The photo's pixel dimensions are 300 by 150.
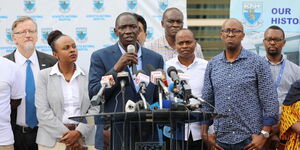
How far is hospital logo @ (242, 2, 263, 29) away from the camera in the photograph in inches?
278

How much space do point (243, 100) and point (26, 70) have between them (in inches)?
97.7

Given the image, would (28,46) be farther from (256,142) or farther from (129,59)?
(256,142)

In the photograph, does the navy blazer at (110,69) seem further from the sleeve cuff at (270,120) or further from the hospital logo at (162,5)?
the hospital logo at (162,5)

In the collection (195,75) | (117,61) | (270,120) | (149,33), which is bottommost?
(270,120)

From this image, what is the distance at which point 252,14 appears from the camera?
704 cm

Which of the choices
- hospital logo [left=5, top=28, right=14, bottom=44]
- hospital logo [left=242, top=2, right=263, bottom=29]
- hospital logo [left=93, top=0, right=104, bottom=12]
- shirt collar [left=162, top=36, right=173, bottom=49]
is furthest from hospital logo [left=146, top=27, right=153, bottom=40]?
hospital logo [left=5, top=28, right=14, bottom=44]

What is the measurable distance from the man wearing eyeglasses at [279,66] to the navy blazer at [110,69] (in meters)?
1.78

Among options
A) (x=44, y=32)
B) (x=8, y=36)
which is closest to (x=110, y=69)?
(x=44, y=32)

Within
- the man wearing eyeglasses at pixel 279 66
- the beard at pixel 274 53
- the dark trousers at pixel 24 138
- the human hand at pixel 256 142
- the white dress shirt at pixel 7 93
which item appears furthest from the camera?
the beard at pixel 274 53

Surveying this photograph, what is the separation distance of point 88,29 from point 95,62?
2.66 metres

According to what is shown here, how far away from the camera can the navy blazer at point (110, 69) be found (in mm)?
4414

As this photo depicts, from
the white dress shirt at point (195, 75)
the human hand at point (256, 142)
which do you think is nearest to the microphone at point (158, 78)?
the human hand at point (256, 142)

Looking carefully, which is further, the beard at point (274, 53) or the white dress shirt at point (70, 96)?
the beard at point (274, 53)

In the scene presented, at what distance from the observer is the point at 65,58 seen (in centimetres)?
537
